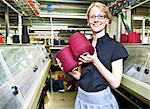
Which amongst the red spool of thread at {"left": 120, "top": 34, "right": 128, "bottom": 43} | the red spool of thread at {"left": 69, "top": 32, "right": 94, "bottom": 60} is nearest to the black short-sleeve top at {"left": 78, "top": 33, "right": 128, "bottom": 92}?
the red spool of thread at {"left": 69, "top": 32, "right": 94, "bottom": 60}

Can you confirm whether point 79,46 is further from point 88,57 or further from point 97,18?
point 97,18

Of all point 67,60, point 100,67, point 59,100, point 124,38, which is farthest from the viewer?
point 59,100

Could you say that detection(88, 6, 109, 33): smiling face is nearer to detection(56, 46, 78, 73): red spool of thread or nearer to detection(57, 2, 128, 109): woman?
detection(57, 2, 128, 109): woman

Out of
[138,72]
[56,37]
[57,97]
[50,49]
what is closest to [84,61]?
[138,72]

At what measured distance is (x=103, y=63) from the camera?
146 centimetres

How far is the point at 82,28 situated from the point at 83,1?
1.40 m

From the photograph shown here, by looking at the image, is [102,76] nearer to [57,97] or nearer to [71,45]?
[71,45]

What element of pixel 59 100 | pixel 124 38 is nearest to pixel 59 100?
pixel 59 100

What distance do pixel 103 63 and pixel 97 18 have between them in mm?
301

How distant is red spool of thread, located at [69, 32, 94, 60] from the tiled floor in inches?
111

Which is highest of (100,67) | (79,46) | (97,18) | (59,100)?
(97,18)

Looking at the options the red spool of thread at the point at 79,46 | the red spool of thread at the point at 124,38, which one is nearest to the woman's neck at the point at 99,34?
the red spool of thread at the point at 79,46

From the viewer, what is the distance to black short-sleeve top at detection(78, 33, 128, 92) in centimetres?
142

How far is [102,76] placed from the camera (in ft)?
4.70
